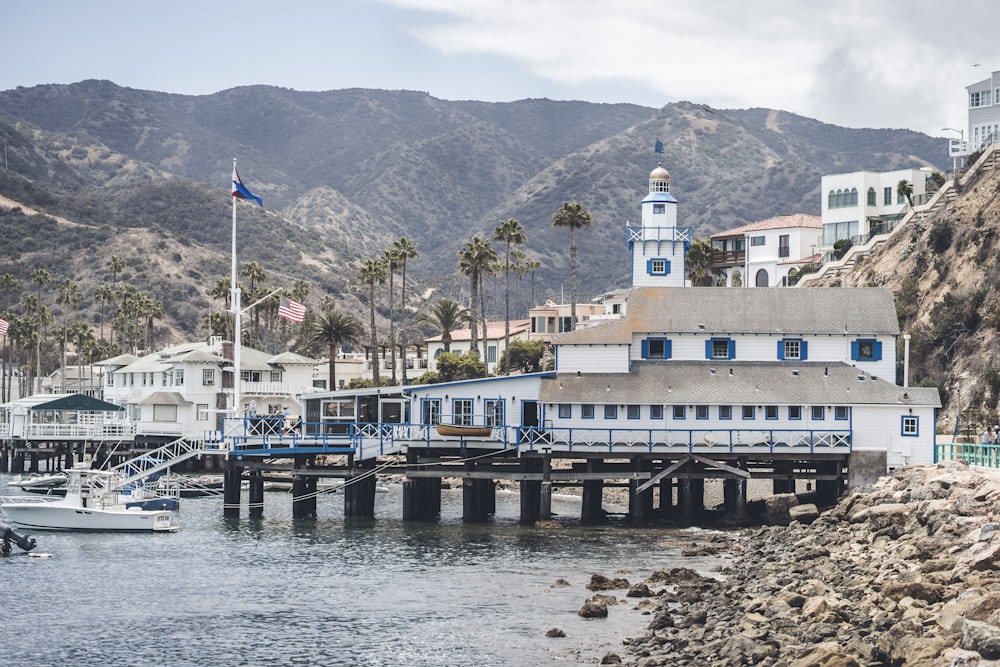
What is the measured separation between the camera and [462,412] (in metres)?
65.2

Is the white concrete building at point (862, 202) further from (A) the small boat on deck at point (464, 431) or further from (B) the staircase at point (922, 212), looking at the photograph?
(A) the small boat on deck at point (464, 431)

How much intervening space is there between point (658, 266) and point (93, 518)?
34.5 m

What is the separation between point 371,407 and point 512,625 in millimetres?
28542

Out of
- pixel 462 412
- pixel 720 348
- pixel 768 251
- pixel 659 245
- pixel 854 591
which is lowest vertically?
pixel 854 591

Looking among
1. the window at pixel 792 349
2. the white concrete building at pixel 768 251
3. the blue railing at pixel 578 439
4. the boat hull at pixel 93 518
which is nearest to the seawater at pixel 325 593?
the boat hull at pixel 93 518

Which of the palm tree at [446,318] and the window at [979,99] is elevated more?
the window at [979,99]

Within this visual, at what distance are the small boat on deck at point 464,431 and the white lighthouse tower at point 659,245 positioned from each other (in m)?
19.9

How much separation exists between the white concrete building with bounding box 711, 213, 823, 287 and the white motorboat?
66.8 m

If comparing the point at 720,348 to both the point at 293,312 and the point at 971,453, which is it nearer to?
the point at 971,453

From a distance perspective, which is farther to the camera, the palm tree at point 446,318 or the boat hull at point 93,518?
the palm tree at point 446,318

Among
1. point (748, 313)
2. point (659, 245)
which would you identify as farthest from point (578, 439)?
point (659, 245)

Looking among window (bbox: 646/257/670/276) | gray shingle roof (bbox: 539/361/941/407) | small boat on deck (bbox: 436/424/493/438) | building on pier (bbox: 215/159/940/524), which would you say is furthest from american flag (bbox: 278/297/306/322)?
gray shingle roof (bbox: 539/361/941/407)

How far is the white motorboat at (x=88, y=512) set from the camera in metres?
61.7

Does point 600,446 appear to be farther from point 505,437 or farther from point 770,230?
point 770,230
